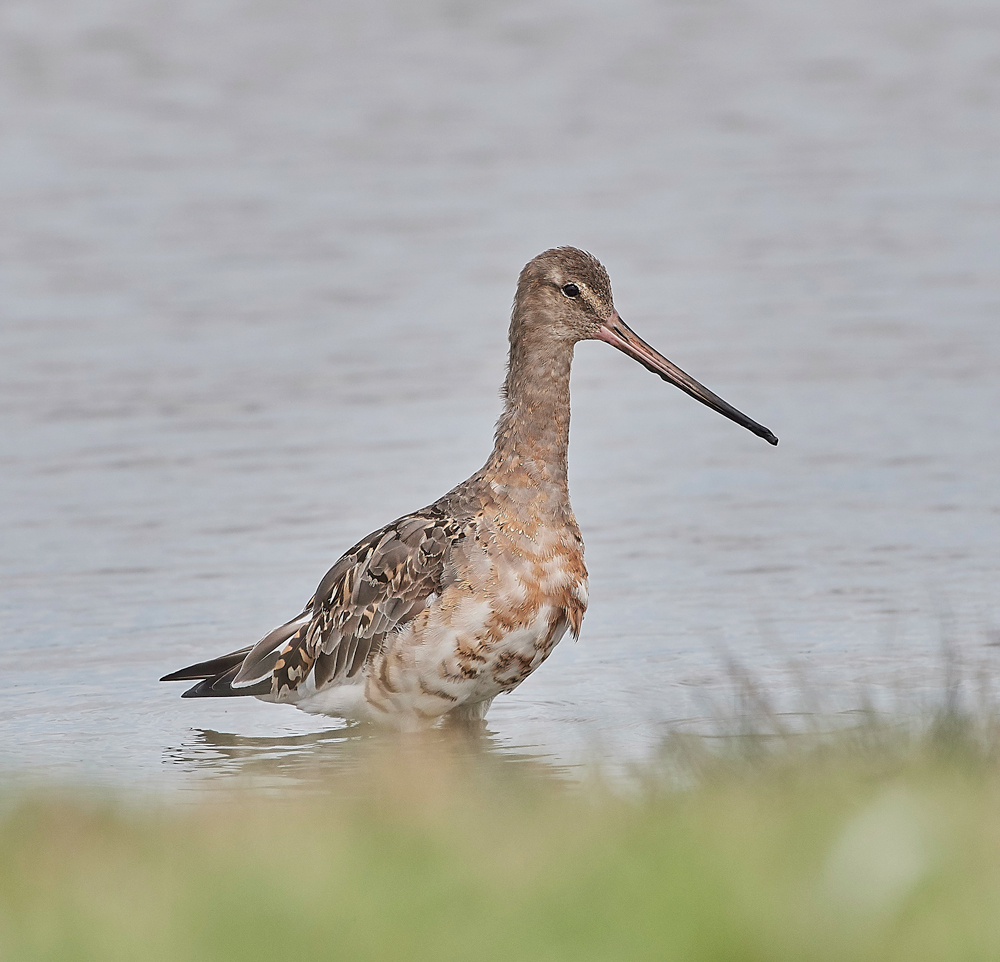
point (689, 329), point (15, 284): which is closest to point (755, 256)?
point (689, 329)

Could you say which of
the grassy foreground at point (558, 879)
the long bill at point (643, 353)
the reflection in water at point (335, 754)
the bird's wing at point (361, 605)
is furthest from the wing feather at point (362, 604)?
the grassy foreground at point (558, 879)

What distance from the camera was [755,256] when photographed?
1594 cm

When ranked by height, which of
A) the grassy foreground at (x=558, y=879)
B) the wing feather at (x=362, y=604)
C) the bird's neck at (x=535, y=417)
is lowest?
the grassy foreground at (x=558, y=879)

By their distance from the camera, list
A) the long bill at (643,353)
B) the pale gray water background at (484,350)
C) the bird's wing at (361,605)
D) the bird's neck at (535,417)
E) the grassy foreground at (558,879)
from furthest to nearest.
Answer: the pale gray water background at (484,350) → the long bill at (643,353) → the bird's neck at (535,417) → the bird's wing at (361,605) → the grassy foreground at (558,879)

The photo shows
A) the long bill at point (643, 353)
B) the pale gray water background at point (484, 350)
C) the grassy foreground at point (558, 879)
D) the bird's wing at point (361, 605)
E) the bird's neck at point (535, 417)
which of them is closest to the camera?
the grassy foreground at point (558, 879)

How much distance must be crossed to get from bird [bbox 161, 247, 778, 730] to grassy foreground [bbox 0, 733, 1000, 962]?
95.6 inches

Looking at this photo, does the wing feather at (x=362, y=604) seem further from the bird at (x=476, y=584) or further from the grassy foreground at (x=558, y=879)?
the grassy foreground at (x=558, y=879)

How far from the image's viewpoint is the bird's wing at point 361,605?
296 inches

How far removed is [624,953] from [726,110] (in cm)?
1861

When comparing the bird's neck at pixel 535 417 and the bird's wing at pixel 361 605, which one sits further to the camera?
the bird's neck at pixel 535 417

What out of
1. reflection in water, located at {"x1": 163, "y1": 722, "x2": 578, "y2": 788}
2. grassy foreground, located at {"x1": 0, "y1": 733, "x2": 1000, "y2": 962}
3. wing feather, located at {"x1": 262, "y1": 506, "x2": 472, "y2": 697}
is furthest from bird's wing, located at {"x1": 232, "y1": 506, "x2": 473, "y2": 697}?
grassy foreground, located at {"x1": 0, "y1": 733, "x2": 1000, "y2": 962}

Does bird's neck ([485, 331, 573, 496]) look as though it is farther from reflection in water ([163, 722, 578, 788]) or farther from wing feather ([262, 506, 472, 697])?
reflection in water ([163, 722, 578, 788])

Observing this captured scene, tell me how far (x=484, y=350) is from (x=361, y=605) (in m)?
6.27

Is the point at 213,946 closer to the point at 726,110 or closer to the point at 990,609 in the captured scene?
the point at 990,609
